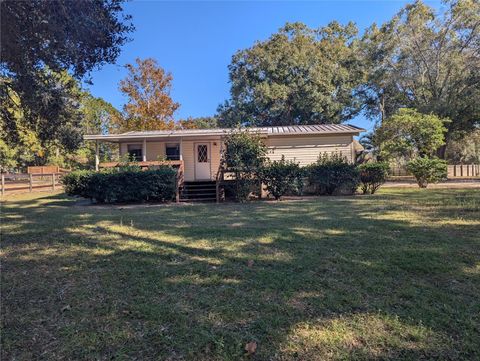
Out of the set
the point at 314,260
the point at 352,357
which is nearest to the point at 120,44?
the point at 314,260

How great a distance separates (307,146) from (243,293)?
44.5 ft

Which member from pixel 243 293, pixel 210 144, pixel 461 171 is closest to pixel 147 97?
pixel 210 144

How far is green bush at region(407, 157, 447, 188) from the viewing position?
15.4m

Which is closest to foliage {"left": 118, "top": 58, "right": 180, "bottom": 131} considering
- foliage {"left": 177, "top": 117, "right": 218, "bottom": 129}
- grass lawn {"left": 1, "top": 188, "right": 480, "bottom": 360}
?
foliage {"left": 177, "top": 117, "right": 218, "bottom": 129}

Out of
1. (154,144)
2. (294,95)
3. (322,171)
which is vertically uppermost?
(294,95)

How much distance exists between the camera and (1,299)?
3.28 meters

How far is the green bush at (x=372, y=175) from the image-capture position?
13105 millimetres

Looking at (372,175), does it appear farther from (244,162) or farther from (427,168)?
(244,162)

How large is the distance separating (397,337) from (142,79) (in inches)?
966

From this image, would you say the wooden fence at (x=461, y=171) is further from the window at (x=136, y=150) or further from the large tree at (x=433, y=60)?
the window at (x=136, y=150)

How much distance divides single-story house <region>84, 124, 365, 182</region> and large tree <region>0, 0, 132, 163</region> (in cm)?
756

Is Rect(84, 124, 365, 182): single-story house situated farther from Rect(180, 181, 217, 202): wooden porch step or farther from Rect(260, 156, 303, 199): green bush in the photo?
Rect(260, 156, 303, 199): green bush

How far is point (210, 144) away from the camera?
1717 cm

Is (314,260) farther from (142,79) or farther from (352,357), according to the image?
(142,79)
